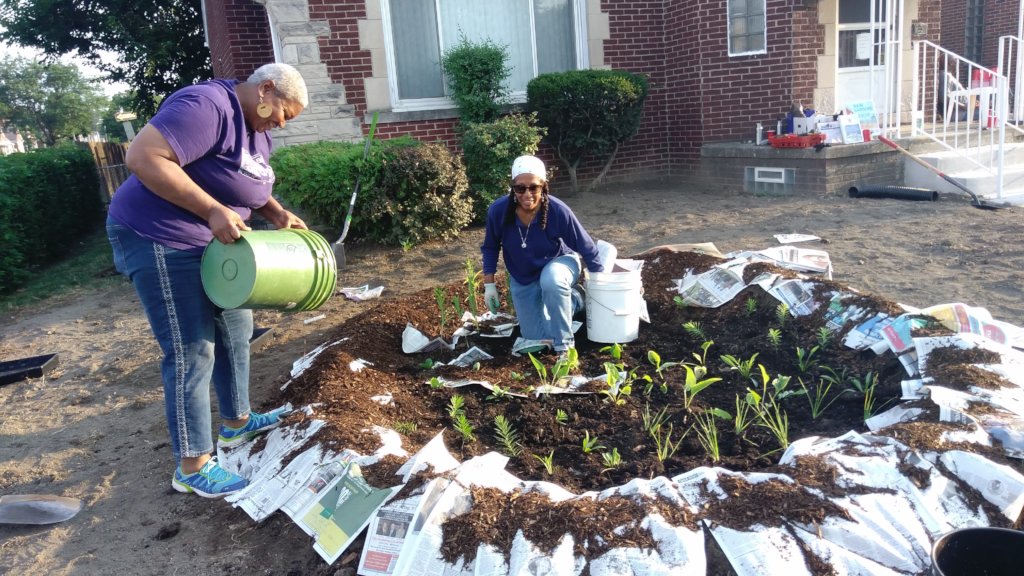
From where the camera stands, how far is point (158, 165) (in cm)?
248

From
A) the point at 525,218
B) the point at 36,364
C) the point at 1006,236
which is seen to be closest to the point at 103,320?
the point at 36,364

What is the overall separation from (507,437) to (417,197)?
4.02 metres

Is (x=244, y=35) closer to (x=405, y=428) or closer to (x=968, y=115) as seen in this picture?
(x=405, y=428)

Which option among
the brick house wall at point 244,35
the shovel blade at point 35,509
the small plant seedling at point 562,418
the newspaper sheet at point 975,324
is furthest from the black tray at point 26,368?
the brick house wall at point 244,35

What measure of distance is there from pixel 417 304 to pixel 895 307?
9.43 feet

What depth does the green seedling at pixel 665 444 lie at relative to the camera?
2812 millimetres

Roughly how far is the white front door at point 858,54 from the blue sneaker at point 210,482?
8541mm

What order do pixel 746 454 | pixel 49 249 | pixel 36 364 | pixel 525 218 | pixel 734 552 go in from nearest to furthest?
pixel 734 552
pixel 746 454
pixel 525 218
pixel 36 364
pixel 49 249

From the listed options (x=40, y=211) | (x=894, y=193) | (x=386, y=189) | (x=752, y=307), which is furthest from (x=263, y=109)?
(x=40, y=211)

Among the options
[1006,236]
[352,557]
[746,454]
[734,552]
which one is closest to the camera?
[734,552]

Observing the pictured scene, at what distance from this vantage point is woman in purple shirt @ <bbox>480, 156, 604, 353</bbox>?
3.89 meters

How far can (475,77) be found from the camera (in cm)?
852

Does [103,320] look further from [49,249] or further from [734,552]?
[734,552]

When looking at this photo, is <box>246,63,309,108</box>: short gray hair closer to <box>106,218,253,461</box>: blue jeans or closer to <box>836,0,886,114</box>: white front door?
<box>106,218,253,461</box>: blue jeans
